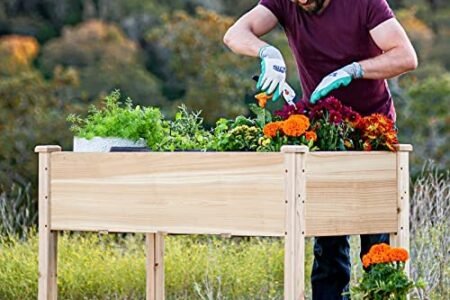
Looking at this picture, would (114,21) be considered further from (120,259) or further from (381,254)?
(381,254)

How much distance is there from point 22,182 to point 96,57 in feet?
21.9

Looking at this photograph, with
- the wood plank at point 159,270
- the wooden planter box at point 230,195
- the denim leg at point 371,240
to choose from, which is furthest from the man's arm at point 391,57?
the wood plank at point 159,270

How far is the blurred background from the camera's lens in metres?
9.38

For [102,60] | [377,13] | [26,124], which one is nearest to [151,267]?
[377,13]

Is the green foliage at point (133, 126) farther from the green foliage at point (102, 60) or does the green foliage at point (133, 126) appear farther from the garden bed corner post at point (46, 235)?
the green foliage at point (102, 60)

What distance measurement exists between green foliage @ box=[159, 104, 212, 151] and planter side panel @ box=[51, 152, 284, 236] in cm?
17

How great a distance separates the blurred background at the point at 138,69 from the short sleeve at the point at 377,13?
11.9ft

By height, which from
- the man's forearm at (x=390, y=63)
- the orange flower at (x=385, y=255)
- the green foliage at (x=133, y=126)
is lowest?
the orange flower at (x=385, y=255)

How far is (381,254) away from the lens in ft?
12.3

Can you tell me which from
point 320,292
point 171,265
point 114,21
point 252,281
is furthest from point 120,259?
point 114,21

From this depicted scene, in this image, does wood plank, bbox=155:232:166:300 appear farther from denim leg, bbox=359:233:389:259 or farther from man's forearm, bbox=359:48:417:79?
man's forearm, bbox=359:48:417:79

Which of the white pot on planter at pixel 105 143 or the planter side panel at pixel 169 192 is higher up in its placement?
the white pot on planter at pixel 105 143

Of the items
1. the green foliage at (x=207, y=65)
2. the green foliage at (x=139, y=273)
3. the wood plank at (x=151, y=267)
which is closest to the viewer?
the wood plank at (x=151, y=267)

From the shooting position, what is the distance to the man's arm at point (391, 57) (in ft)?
13.1
